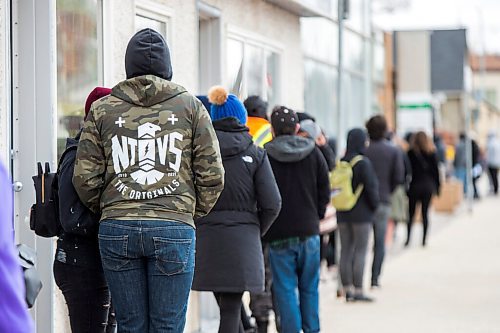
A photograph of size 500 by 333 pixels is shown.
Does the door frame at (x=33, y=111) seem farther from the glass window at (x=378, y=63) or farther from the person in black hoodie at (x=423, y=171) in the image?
the glass window at (x=378, y=63)

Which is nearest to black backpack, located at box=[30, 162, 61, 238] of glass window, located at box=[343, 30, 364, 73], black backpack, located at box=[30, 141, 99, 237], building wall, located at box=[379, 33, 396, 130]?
black backpack, located at box=[30, 141, 99, 237]

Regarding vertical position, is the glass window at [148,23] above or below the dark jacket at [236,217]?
above

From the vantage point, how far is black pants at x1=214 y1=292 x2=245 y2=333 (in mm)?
6523

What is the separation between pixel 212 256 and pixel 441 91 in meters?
45.1

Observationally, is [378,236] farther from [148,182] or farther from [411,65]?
[411,65]

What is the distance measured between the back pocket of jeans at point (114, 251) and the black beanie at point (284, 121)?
117 inches

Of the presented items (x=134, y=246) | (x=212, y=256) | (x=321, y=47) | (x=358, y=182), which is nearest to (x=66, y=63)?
(x=212, y=256)

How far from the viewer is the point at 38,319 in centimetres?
632

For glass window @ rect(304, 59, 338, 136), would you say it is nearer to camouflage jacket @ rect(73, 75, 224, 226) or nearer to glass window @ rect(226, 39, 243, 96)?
glass window @ rect(226, 39, 243, 96)

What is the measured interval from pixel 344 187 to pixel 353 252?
0.80m

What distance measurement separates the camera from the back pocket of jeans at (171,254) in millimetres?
4961

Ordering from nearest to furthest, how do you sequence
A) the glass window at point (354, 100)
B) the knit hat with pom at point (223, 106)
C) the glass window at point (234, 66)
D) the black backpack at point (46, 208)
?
the black backpack at point (46, 208) < the knit hat with pom at point (223, 106) < the glass window at point (234, 66) < the glass window at point (354, 100)

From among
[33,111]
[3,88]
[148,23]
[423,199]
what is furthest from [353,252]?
[3,88]

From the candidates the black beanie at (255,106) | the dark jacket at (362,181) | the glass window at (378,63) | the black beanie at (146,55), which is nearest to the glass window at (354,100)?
the glass window at (378,63)
